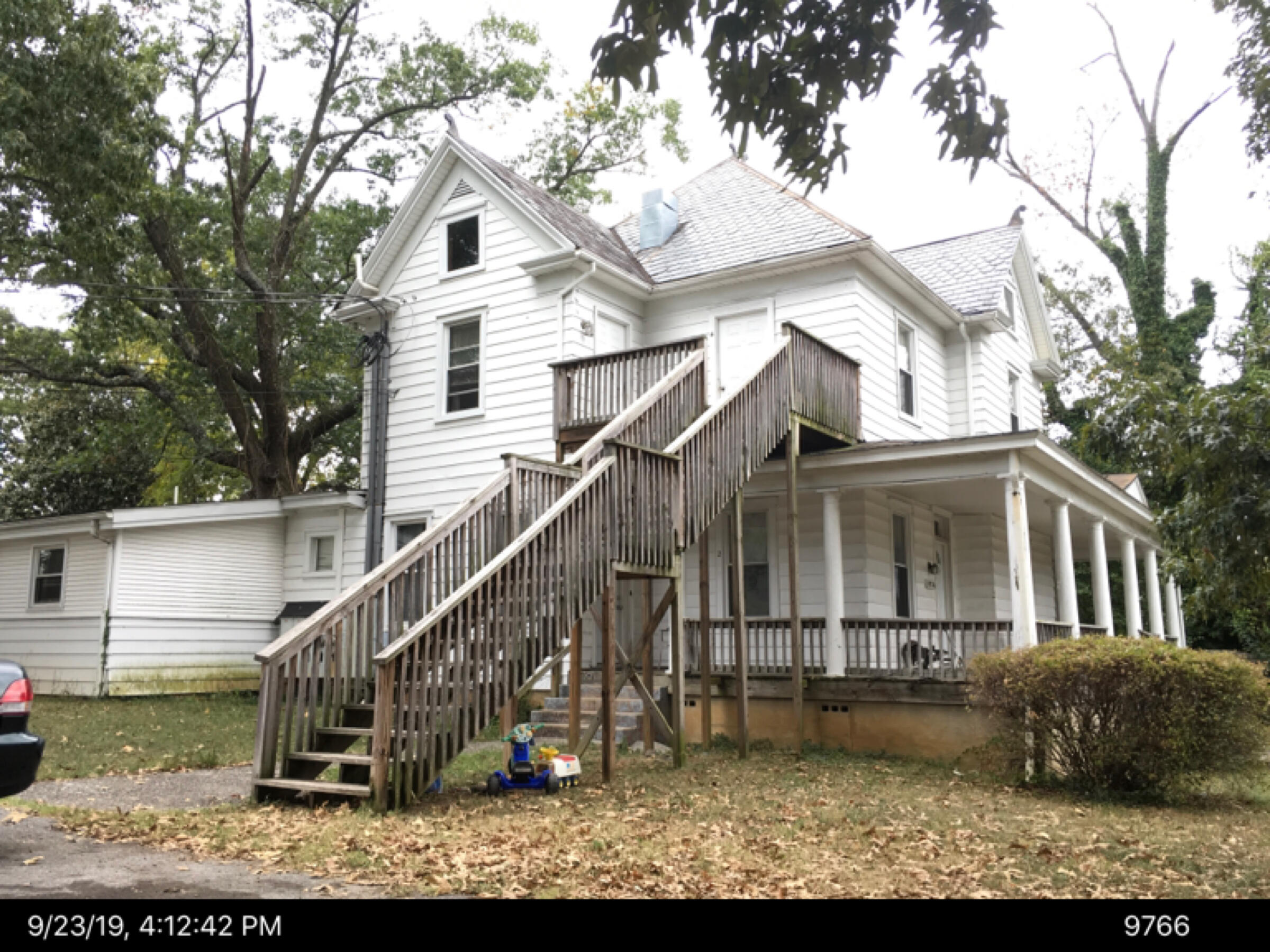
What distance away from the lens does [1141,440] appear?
459 inches

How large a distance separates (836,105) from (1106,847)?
5523 mm

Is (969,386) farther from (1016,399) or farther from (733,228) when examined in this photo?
Result: (733,228)

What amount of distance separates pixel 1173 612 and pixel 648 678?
15052mm

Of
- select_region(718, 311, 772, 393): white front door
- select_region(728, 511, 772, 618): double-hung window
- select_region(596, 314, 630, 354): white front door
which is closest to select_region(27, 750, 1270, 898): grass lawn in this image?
select_region(728, 511, 772, 618): double-hung window

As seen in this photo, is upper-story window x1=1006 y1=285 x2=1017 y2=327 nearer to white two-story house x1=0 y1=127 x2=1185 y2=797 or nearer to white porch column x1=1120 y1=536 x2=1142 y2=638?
white two-story house x1=0 y1=127 x2=1185 y2=797

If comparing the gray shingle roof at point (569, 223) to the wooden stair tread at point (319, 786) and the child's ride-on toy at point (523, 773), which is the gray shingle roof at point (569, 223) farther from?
the wooden stair tread at point (319, 786)

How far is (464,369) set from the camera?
61.6 feet

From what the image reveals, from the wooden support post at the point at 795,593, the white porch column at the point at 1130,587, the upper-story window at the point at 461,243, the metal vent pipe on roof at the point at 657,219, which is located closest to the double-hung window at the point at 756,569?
the wooden support post at the point at 795,593

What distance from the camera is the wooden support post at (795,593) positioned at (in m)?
13.8

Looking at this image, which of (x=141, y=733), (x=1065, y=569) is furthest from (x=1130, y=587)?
(x=141, y=733)

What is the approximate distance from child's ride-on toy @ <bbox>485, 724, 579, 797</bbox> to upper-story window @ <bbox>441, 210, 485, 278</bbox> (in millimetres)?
11081

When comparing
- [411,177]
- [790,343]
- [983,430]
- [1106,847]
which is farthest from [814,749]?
[411,177]

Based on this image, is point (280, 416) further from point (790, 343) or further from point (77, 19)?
point (790, 343)

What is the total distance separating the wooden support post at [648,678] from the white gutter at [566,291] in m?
5.36
